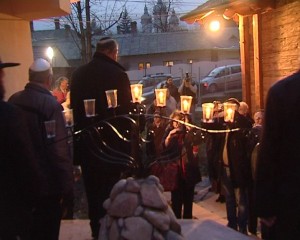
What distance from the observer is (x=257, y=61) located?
8523 millimetres

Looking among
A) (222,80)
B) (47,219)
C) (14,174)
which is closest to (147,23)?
(222,80)

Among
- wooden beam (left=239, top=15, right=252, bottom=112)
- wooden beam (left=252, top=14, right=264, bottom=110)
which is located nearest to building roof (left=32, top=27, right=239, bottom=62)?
wooden beam (left=239, top=15, right=252, bottom=112)

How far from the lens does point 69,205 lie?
6500 millimetres

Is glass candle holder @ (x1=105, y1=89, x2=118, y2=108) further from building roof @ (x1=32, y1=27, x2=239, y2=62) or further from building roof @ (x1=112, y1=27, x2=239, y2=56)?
building roof @ (x1=112, y1=27, x2=239, y2=56)

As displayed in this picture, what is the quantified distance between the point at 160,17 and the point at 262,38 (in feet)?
171

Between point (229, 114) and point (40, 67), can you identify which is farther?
point (229, 114)

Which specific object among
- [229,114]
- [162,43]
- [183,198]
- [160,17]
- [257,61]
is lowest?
[183,198]

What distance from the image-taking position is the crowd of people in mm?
2816

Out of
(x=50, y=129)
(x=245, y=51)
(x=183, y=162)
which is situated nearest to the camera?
(x=50, y=129)

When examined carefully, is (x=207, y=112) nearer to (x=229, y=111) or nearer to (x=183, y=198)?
(x=229, y=111)

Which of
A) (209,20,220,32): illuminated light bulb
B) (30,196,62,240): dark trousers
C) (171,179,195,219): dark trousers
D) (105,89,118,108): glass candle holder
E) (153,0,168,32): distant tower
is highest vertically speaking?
(153,0,168,32): distant tower

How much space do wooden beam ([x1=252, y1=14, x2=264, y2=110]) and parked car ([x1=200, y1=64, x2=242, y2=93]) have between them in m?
20.4

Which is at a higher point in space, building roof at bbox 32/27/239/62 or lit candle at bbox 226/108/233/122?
building roof at bbox 32/27/239/62

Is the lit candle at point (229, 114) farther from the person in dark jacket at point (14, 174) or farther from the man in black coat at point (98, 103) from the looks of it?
the person in dark jacket at point (14, 174)
